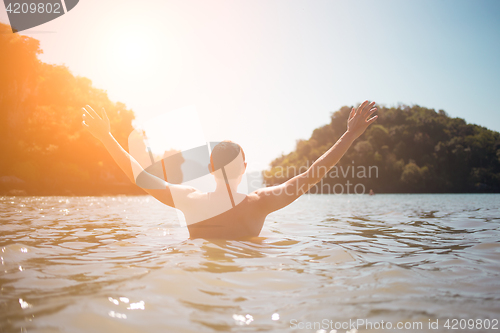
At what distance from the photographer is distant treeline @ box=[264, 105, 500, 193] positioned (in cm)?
5447

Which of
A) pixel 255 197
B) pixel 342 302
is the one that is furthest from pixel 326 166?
pixel 342 302

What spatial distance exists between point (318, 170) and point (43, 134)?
131 feet

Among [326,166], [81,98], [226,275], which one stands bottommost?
[226,275]

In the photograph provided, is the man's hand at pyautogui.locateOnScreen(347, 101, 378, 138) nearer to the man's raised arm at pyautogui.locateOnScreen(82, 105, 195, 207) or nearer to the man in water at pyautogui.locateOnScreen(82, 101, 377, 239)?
the man in water at pyautogui.locateOnScreen(82, 101, 377, 239)

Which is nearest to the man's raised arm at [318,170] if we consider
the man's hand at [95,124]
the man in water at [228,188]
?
the man in water at [228,188]

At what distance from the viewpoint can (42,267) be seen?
2.83m

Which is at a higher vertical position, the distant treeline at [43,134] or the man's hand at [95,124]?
the distant treeline at [43,134]

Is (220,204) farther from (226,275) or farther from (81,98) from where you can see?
(81,98)

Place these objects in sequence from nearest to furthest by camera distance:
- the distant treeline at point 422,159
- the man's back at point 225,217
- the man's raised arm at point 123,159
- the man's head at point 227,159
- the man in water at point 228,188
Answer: the man's raised arm at point 123,159 < the man in water at point 228,188 < the man's head at point 227,159 < the man's back at point 225,217 < the distant treeline at point 422,159

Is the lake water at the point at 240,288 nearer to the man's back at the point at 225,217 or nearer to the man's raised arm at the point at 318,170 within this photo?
the man's back at the point at 225,217

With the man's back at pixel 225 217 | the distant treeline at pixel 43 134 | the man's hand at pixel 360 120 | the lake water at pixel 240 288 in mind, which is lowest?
the lake water at pixel 240 288

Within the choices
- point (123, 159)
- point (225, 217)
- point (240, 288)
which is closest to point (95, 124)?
point (123, 159)

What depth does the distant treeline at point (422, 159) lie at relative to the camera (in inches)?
2144

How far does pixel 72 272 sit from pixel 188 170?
5136cm
